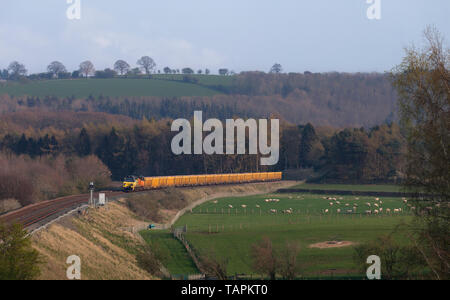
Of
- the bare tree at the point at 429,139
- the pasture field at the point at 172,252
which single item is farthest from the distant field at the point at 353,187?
the bare tree at the point at 429,139

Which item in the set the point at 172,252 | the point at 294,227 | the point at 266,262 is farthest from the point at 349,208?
the point at 266,262

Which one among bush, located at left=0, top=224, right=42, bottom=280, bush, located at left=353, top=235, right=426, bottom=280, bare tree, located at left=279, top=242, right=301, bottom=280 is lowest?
bare tree, located at left=279, top=242, right=301, bottom=280

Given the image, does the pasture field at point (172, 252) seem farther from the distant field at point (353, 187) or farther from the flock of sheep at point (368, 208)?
the distant field at point (353, 187)

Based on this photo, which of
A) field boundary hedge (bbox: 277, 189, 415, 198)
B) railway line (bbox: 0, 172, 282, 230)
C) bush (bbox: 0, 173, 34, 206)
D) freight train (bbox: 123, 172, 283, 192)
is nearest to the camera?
railway line (bbox: 0, 172, 282, 230)

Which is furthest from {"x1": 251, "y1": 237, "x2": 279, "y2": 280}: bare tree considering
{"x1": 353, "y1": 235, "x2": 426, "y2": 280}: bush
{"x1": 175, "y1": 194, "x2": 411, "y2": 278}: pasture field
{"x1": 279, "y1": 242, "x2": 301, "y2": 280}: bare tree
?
{"x1": 353, "y1": 235, "x2": 426, "y2": 280}: bush

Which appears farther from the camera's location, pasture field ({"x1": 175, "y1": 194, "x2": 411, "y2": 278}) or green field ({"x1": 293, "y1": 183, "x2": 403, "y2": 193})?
green field ({"x1": 293, "y1": 183, "x2": 403, "y2": 193})

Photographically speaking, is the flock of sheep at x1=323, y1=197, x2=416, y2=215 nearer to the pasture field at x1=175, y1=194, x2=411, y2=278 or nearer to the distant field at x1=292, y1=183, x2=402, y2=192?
the pasture field at x1=175, y1=194, x2=411, y2=278
